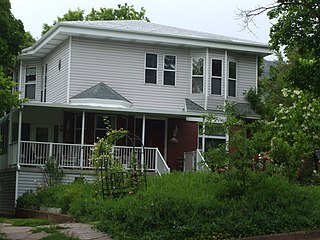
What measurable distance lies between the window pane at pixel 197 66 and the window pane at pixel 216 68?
533mm

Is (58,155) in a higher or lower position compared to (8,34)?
lower

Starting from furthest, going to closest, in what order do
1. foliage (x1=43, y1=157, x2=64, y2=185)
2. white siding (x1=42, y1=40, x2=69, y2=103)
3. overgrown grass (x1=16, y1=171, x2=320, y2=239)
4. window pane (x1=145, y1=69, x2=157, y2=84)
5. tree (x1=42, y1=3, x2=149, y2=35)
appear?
tree (x1=42, y1=3, x2=149, y2=35) < window pane (x1=145, y1=69, x2=157, y2=84) < white siding (x1=42, y1=40, x2=69, y2=103) < foliage (x1=43, y1=157, x2=64, y2=185) < overgrown grass (x1=16, y1=171, x2=320, y2=239)

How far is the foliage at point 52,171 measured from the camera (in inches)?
804

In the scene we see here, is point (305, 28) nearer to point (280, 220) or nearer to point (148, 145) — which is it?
point (280, 220)

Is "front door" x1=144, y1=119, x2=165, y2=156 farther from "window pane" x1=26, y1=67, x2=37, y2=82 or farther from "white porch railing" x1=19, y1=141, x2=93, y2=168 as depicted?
"window pane" x1=26, y1=67, x2=37, y2=82

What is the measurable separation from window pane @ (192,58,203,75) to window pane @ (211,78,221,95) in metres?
0.67

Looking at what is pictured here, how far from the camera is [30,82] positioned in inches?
1106

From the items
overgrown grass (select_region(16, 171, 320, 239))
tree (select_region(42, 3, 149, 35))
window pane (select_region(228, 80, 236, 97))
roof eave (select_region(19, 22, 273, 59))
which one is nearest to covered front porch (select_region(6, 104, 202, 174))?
window pane (select_region(228, 80, 236, 97))

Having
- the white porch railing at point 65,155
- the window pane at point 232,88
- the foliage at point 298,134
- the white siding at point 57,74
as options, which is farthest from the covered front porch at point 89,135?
the foliage at point 298,134

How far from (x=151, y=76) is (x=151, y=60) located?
2.26ft

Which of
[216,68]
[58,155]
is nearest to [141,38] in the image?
[216,68]

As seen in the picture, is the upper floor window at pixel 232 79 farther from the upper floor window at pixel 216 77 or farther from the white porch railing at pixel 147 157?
the white porch railing at pixel 147 157

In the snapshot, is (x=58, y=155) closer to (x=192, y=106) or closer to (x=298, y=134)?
(x=192, y=106)

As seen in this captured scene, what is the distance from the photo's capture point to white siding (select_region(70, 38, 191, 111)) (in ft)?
78.7
